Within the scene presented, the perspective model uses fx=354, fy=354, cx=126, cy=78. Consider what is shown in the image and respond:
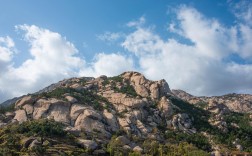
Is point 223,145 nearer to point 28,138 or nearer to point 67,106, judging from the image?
point 67,106

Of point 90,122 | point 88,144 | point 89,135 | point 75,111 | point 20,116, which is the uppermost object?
point 75,111

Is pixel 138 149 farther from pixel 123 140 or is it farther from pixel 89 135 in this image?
pixel 89 135

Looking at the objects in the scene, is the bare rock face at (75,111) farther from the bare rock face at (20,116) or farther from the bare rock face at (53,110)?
the bare rock face at (20,116)

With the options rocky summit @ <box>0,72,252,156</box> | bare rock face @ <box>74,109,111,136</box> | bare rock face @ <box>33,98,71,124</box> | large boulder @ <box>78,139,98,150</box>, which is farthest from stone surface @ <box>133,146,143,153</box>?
bare rock face @ <box>33,98,71,124</box>

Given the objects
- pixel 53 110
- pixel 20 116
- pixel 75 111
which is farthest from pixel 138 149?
pixel 20 116

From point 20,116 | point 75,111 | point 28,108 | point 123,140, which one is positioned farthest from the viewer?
point 28,108

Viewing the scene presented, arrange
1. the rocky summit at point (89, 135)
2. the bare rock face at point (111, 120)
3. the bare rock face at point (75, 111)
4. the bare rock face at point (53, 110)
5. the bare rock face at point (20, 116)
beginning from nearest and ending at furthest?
the rocky summit at point (89, 135) < the bare rock face at point (20, 116) < the bare rock face at point (75, 111) < the bare rock face at point (111, 120) < the bare rock face at point (53, 110)

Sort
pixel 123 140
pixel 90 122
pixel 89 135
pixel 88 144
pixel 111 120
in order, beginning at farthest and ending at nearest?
pixel 111 120 → pixel 90 122 → pixel 123 140 → pixel 89 135 → pixel 88 144

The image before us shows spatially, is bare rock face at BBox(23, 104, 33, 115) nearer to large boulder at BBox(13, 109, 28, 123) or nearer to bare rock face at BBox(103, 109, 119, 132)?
large boulder at BBox(13, 109, 28, 123)

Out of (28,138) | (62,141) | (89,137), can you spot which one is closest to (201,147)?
(89,137)

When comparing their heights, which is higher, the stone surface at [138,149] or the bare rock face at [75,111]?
the bare rock face at [75,111]

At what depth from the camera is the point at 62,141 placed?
15662 centimetres

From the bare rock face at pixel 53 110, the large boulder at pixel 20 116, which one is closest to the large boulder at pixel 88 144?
the bare rock face at pixel 53 110

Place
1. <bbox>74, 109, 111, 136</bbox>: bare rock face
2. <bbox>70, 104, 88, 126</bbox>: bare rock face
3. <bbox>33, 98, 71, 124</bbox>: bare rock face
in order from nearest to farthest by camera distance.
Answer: <bbox>74, 109, 111, 136</bbox>: bare rock face, <bbox>70, 104, 88, 126</bbox>: bare rock face, <bbox>33, 98, 71, 124</bbox>: bare rock face
